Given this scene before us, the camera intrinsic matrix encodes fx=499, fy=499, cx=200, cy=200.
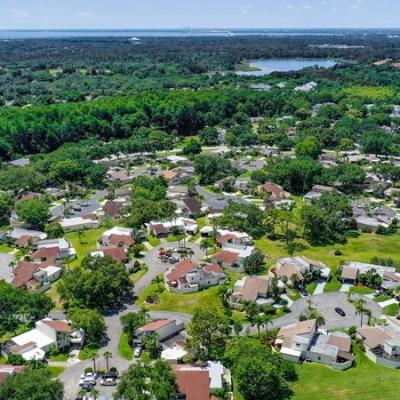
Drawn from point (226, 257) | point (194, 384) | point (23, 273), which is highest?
point (194, 384)

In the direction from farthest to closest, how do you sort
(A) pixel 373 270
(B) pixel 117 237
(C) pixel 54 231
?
(C) pixel 54 231 → (B) pixel 117 237 → (A) pixel 373 270

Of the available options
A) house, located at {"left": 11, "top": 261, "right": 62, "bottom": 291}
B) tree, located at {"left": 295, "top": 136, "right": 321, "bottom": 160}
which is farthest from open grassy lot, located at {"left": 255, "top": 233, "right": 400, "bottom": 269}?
tree, located at {"left": 295, "top": 136, "right": 321, "bottom": 160}

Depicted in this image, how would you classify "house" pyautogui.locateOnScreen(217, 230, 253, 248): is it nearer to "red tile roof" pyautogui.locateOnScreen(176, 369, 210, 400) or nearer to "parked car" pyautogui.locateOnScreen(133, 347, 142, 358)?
"parked car" pyautogui.locateOnScreen(133, 347, 142, 358)

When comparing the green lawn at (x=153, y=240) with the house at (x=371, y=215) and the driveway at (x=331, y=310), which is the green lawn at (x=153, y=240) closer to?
the driveway at (x=331, y=310)

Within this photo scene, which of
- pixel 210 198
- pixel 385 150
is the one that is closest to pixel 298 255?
pixel 210 198

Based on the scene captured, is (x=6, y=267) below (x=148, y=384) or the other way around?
below

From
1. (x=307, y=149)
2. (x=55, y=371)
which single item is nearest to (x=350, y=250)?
(x=55, y=371)

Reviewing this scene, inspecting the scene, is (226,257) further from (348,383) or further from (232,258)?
(348,383)
